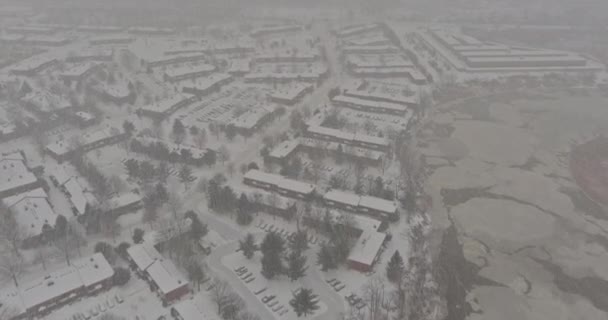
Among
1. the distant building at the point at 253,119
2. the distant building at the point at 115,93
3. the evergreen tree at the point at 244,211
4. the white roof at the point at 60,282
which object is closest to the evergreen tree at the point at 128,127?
the distant building at the point at 115,93

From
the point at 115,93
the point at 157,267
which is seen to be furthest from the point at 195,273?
the point at 115,93

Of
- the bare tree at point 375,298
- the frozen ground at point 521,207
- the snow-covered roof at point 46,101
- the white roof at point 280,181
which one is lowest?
the frozen ground at point 521,207

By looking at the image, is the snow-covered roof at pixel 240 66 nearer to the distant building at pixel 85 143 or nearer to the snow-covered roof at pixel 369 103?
the snow-covered roof at pixel 369 103

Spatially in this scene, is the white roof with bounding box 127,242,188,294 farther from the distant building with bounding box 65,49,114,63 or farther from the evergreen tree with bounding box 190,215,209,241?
the distant building with bounding box 65,49,114,63

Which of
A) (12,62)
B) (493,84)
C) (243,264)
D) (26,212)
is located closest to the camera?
(243,264)

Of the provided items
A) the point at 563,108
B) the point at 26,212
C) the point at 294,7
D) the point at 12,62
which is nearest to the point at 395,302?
the point at 26,212

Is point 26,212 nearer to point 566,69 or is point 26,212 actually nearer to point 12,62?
point 12,62

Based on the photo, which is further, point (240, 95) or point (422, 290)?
point (240, 95)
